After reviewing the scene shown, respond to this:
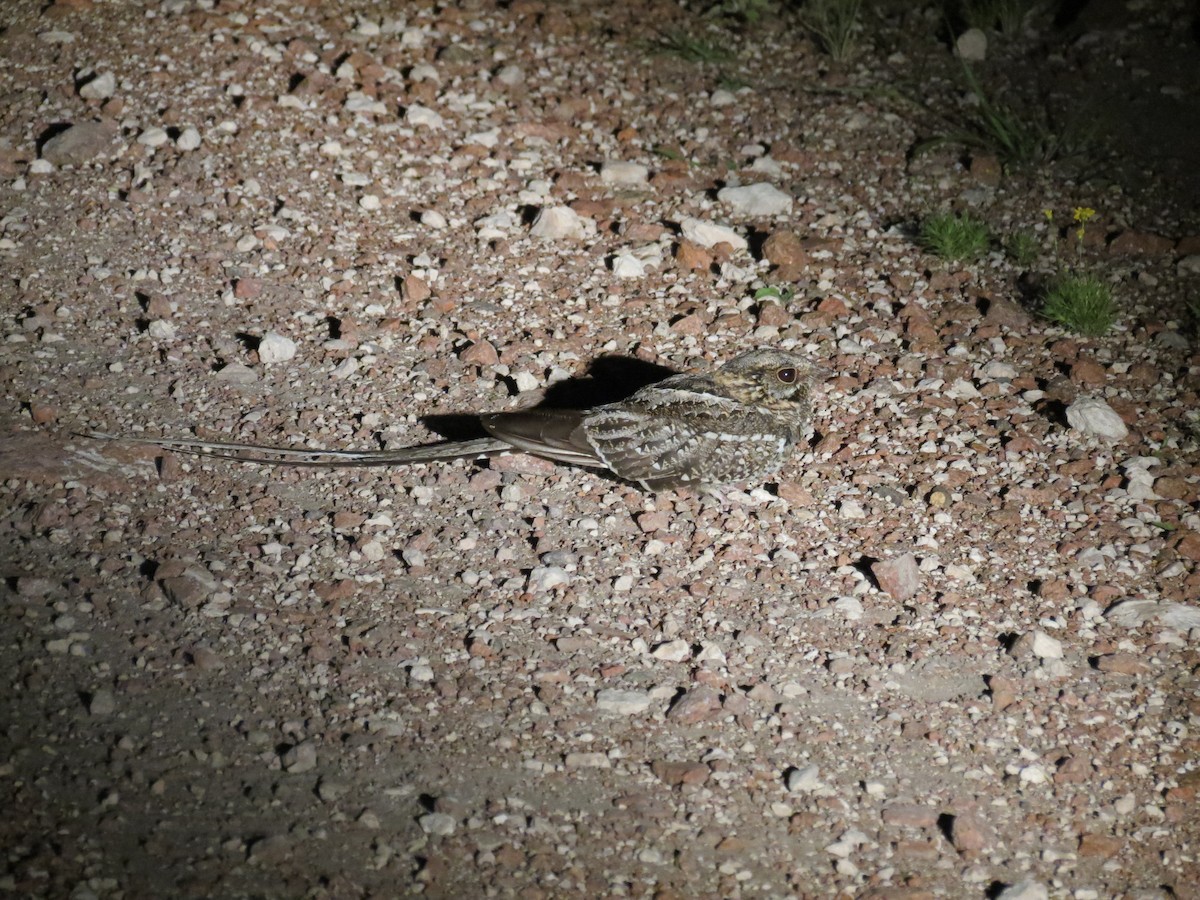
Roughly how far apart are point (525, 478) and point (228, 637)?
1.06 meters

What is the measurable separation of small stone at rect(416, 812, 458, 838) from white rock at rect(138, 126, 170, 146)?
3346 mm

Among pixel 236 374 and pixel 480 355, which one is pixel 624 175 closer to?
pixel 480 355

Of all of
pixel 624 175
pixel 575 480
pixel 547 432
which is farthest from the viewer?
pixel 624 175

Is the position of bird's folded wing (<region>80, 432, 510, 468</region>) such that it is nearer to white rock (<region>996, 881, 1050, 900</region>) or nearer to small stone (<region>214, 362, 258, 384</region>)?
small stone (<region>214, 362, 258, 384</region>)

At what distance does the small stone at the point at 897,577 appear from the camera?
3592 mm

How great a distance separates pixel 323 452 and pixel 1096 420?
2.49 m

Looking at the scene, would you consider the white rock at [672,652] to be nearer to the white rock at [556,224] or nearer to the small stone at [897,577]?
the small stone at [897,577]

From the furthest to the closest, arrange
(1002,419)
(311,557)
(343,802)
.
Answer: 1. (1002,419)
2. (311,557)
3. (343,802)

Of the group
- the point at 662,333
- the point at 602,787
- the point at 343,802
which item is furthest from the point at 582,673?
the point at 662,333

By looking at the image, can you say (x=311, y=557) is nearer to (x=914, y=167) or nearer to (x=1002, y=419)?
(x=1002, y=419)

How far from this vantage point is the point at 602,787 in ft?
9.82

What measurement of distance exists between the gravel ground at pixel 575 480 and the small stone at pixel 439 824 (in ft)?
0.04

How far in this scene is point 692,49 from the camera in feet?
19.7

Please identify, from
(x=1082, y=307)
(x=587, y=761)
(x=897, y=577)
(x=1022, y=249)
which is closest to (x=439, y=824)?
(x=587, y=761)
